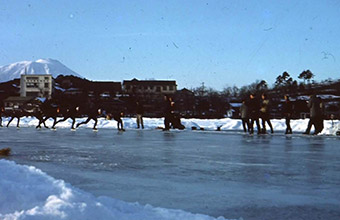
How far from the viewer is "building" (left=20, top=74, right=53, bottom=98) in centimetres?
17425

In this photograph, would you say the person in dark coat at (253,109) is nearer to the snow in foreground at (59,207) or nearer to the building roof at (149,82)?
the snow in foreground at (59,207)

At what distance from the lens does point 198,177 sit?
630cm

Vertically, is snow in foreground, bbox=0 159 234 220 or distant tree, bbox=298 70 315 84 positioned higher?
distant tree, bbox=298 70 315 84

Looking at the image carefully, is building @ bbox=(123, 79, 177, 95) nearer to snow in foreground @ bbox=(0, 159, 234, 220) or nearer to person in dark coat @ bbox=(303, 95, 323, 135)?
person in dark coat @ bbox=(303, 95, 323, 135)

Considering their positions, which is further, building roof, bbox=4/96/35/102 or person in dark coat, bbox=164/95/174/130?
building roof, bbox=4/96/35/102

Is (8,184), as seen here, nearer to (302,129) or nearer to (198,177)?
(198,177)

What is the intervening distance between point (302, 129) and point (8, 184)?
90.4 ft

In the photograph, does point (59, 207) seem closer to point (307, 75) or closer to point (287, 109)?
point (287, 109)

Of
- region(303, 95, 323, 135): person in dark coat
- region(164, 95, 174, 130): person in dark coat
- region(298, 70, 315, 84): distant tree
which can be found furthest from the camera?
region(298, 70, 315, 84): distant tree

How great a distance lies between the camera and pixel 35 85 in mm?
175750

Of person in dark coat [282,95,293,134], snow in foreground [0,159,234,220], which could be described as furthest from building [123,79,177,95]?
snow in foreground [0,159,234,220]

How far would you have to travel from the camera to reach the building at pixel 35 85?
→ 174m

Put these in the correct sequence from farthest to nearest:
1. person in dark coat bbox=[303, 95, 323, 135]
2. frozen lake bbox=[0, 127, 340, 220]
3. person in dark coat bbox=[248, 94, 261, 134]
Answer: person in dark coat bbox=[248, 94, 261, 134] → person in dark coat bbox=[303, 95, 323, 135] → frozen lake bbox=[0, 127, 340, 220]

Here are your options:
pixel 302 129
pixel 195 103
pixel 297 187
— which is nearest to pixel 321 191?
pixel 297 187
